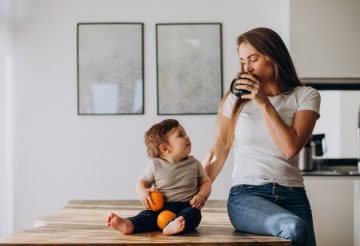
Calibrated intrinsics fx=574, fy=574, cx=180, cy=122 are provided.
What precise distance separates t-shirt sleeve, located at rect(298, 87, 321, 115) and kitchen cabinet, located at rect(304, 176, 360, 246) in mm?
2162

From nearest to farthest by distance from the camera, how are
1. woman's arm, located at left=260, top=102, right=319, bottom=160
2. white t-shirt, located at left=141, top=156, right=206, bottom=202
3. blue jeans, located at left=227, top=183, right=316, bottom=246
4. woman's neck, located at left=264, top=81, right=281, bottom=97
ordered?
blue jeans, located at left=227, top=183, right=316, bottom=246
woman's arm, located at left=260, top=102, right=319, bottom=160
white t-shirt, located at left=141, top=156, right=206, bottom=202
woman's neck, located at left=264, top=81, right=281, bottom=97

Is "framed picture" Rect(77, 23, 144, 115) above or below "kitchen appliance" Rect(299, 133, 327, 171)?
above

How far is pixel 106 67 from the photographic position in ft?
15.5

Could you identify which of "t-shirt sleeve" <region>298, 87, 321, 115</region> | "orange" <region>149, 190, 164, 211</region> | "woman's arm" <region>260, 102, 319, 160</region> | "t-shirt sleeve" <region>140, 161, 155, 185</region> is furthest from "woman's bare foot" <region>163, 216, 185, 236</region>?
"t-shirt sleeve" <region>298, 87, 321, 115</region>

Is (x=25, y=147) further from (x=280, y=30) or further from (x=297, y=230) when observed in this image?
(x=297, y=230)

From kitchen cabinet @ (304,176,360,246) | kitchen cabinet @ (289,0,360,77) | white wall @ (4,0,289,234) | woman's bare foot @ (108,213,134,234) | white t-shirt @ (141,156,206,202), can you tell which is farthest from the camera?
white wall @ (4,0,289,234)

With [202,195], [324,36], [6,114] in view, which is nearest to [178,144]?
[202,195]

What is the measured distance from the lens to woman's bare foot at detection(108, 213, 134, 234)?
1873mm

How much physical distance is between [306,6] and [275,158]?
2505 millimetres

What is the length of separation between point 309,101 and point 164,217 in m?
0.67

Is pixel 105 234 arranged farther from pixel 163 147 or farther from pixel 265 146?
pixel 265 146

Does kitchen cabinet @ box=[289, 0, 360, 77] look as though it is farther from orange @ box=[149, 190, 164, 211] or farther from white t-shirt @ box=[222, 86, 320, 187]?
orange @ box=[149, 190, 164, 211]

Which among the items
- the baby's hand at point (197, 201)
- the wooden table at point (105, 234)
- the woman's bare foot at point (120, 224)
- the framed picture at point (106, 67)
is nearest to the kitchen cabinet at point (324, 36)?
the framed picture at point (106, 67)

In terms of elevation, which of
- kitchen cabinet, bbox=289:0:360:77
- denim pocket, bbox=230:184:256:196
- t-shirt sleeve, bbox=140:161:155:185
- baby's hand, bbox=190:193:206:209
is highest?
kitchen cabinet, bbox=289:0:360:77
